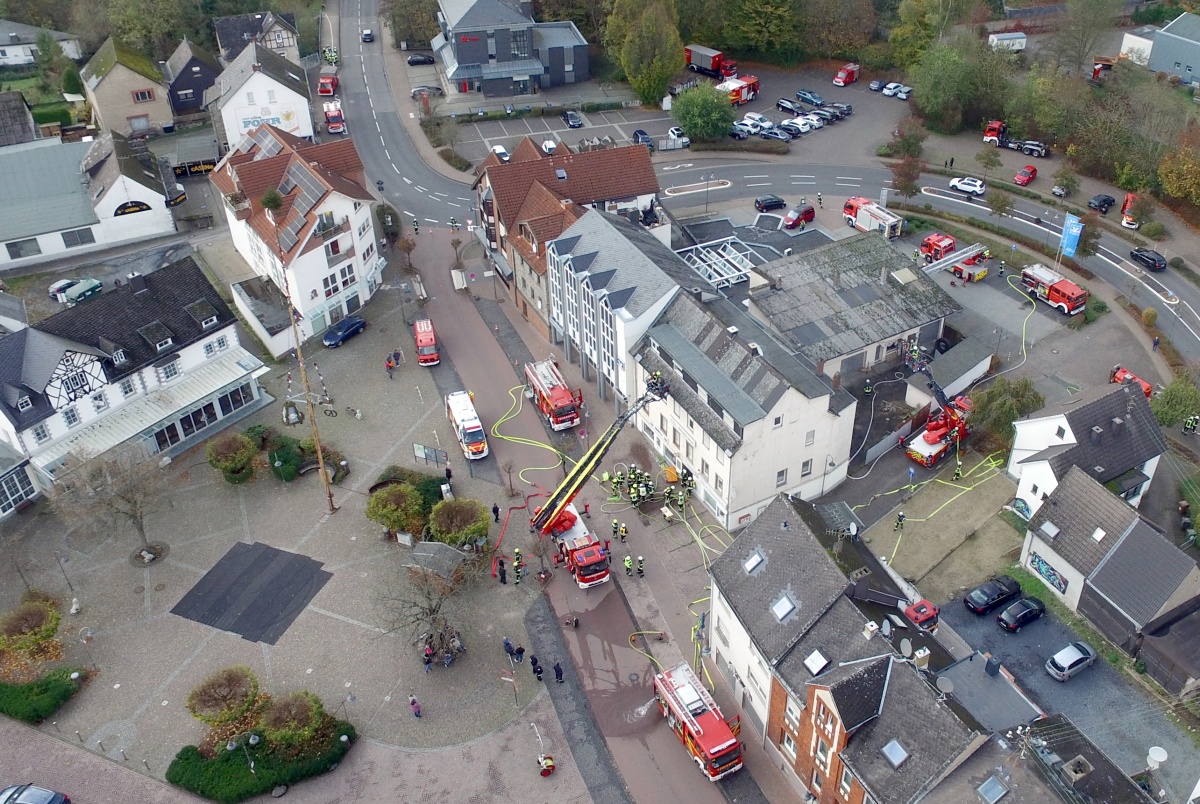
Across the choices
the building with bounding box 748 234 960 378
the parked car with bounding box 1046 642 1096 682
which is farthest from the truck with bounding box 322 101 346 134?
the parked car with bounding box 1046 642 1096 682

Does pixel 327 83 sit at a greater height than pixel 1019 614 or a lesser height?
greater

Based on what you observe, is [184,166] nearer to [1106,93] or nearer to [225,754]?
[225,754]

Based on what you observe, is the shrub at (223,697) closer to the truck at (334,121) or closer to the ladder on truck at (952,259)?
the ladder on truck at (952,259)

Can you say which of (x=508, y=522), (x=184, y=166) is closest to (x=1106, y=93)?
(x=508, y=522)

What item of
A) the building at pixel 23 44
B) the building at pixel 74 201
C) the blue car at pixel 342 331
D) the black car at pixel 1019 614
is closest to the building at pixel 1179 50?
the black car at pixel 1019 614

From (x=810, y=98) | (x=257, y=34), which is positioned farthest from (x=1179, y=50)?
(x=257, y=34)

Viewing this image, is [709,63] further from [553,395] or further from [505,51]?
[553,395]
